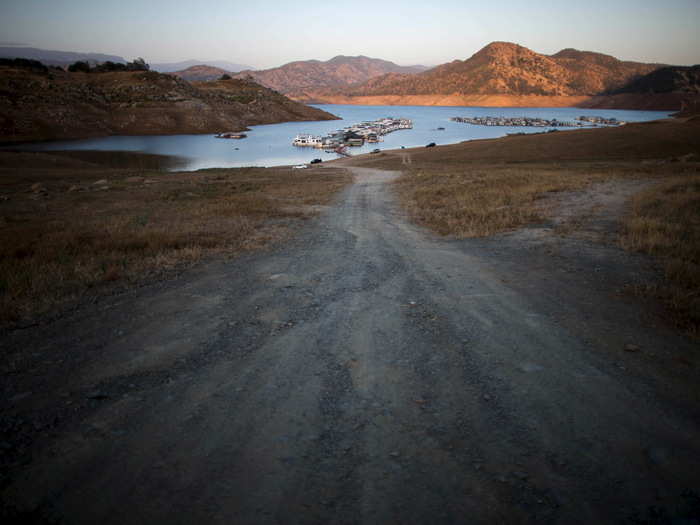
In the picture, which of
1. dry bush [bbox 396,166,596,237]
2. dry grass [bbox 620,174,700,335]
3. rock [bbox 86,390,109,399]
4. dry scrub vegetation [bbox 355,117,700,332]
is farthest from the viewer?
dry bush [bbox 396,166,596,237]

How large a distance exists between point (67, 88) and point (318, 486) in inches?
5491

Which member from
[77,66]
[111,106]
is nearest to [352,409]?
[111,106]

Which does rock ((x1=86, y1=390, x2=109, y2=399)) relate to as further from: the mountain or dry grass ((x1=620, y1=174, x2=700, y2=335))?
the mountain

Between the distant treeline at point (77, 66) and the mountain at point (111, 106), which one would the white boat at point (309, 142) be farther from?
the distant treeline at point (77, 66)

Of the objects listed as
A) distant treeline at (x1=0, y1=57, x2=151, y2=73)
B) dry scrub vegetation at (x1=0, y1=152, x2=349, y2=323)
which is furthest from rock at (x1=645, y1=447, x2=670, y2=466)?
distant treeline at (x1=0, y1=57, x2=151, y2=73)

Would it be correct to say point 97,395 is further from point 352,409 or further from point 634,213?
point 634,213

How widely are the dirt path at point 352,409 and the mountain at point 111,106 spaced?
351 feet

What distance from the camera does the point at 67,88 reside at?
351ft

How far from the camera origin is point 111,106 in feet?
376

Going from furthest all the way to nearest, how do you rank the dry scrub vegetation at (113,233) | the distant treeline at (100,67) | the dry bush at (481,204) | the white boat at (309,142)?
the distant treeline at (100,67), the white boat at (309,142), the dry bush at (481,204), the dry scrub vegetation at (113,233)

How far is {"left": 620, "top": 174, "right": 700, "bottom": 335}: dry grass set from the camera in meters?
6.81

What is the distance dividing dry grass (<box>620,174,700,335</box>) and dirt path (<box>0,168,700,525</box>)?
82 cm

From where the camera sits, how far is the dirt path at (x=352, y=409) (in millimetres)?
3291

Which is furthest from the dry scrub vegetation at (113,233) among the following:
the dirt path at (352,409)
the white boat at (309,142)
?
the white boat at (309,142)
